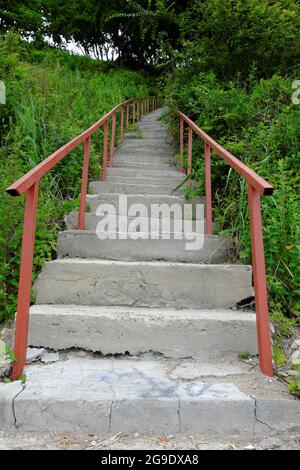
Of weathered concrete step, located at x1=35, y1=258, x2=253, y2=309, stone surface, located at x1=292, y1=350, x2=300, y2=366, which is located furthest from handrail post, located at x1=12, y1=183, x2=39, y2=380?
stone surface, located at x1=292, y1=350, x2=300, y2=366

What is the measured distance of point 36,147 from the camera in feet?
13.7

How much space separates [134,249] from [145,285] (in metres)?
0.51

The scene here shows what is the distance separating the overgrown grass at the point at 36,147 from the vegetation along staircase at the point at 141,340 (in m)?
0.23

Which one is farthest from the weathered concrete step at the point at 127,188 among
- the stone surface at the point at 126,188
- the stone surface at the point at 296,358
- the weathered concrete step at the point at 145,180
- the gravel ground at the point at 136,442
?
the gravel ground at the point at 136,442

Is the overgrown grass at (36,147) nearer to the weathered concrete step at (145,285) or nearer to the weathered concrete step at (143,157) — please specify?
the weathered concrete step at (145,285)

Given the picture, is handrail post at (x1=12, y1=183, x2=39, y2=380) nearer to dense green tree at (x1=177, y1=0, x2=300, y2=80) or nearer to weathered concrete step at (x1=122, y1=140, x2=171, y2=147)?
dense green tree at (x1=177, y1=0, x2=300, y2=80)

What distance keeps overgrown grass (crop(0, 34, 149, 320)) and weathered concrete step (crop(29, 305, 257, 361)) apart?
0.37 meters

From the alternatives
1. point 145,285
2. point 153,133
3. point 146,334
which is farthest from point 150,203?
point 153,133

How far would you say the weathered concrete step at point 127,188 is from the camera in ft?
15.2

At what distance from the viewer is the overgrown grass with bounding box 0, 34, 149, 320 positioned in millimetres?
2900

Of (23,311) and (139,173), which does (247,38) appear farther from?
(23,311)

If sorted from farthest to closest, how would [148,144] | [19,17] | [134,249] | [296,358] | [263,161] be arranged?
[19,17], [148,144], [263,161], [134,249], [296,358]

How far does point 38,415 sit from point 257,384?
3.66 ft

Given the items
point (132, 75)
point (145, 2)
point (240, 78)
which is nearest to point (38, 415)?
point (240, 78)
